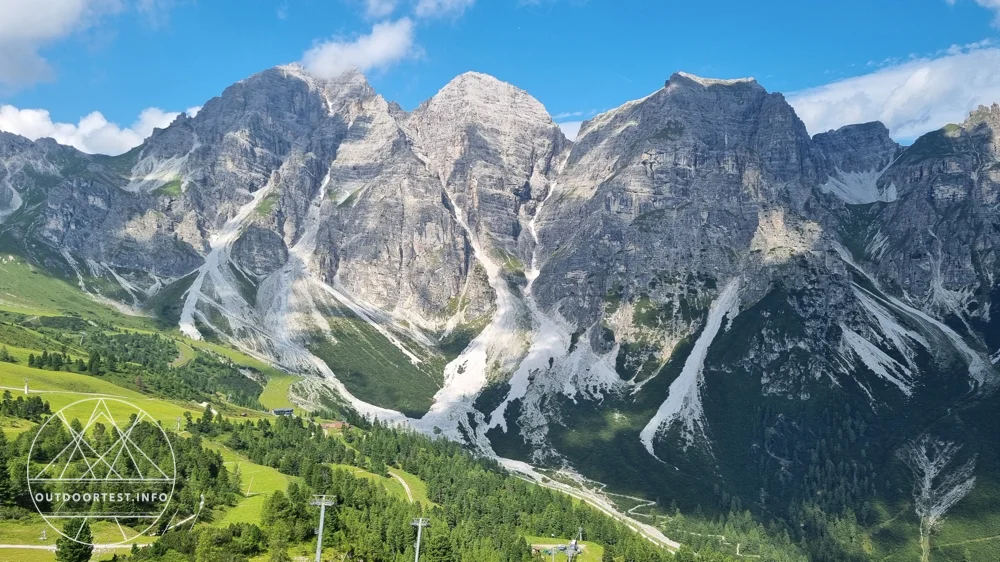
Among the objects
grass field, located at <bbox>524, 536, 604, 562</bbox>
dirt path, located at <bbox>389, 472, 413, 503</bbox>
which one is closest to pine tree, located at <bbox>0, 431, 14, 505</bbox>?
grass field, located at <bbox>524, 536, 604, 562</bbox>

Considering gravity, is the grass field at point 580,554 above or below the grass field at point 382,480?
below

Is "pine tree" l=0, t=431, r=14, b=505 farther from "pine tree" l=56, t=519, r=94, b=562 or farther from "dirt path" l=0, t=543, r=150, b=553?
"pine tree" l=56, t=519, r=94, b=562

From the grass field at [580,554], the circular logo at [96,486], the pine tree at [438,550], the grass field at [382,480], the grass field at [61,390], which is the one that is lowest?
the grass field at [580,554]

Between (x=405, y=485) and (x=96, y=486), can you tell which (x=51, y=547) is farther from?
(x=405, y=485)

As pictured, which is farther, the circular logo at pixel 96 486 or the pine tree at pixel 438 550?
the pine tree at pixel 438 550

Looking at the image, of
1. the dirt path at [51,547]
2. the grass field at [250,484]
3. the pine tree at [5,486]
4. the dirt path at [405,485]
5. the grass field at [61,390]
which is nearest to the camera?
the dirt path at [51,547]

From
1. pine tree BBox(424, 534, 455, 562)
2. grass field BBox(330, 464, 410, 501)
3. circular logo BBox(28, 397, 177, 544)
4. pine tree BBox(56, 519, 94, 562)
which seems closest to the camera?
pine tree BBox(56, 519, 94, 562)

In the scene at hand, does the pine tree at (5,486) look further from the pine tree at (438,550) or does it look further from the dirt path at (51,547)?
the pine tree at (438,550)

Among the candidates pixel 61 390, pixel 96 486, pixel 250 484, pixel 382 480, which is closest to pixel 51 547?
pixel 96 486

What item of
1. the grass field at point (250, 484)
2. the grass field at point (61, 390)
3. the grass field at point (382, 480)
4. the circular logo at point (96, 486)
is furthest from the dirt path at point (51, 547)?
the grass field at point (382, 480)
